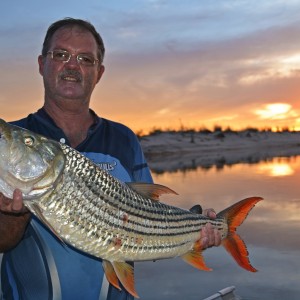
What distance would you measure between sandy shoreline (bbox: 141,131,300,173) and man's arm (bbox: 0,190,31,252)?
42805mm

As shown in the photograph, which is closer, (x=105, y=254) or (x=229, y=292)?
(x=105, y=254)

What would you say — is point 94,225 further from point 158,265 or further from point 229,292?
point 158,265

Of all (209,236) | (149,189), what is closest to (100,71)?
(149,189)

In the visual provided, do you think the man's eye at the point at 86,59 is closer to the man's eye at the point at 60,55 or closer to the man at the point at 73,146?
the man at the point at 73,146

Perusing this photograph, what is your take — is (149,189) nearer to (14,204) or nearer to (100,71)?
(14,204)

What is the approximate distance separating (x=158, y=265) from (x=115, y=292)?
5286 mm

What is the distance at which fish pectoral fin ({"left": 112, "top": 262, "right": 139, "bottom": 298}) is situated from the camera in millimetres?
3982

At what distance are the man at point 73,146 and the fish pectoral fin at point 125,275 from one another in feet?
1.48

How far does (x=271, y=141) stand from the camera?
80.9 m

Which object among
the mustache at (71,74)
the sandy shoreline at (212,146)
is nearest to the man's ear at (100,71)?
the mustache at (71,74)

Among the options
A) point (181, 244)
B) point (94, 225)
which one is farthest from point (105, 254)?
point (181, 244)

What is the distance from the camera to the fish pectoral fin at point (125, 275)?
3982mm

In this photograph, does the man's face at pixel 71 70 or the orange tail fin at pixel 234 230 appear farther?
the orange tail fin at pixel 234 230

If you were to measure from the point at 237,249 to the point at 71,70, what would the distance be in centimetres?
228
